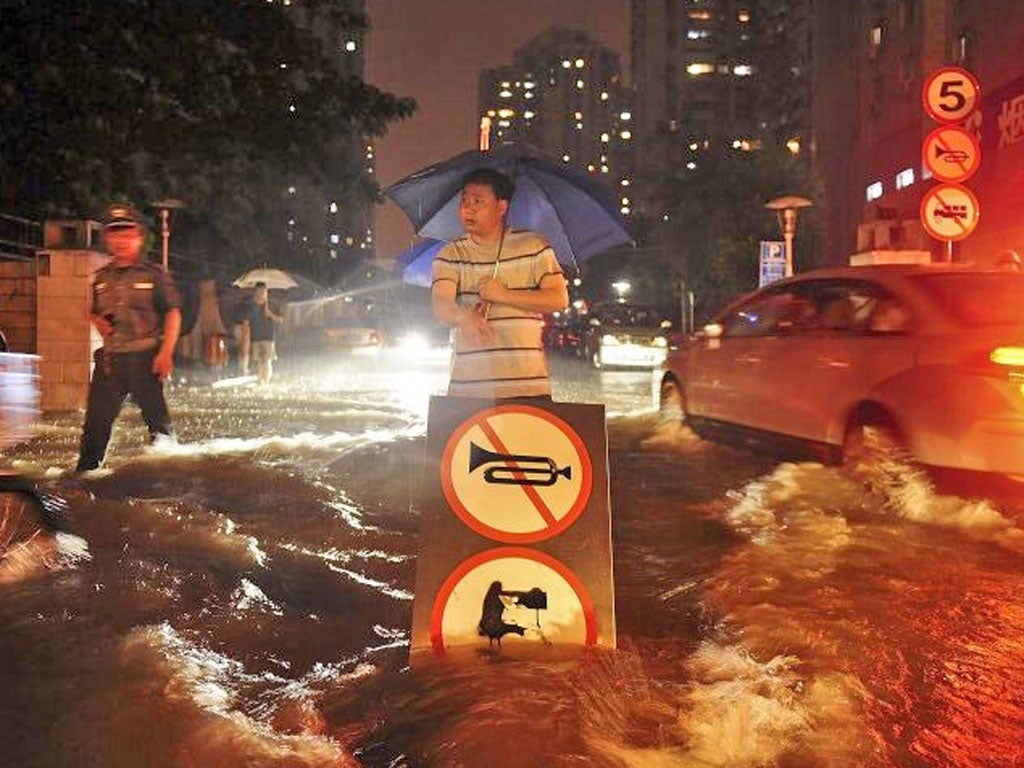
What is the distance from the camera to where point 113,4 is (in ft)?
50.8

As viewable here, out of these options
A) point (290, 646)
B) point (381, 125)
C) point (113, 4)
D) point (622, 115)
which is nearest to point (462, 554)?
point (290, 646)

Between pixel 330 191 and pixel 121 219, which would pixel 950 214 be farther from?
pixel 330 191

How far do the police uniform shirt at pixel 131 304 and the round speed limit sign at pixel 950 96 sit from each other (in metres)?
11.9

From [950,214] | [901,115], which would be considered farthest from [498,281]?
[901,115]

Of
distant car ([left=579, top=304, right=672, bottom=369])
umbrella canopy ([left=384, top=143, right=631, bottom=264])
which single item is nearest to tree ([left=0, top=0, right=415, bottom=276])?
distant car ([left=579, top=304, right=672, bottom=369])

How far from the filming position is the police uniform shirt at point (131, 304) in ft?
24.6

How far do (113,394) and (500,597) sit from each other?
4493 mm

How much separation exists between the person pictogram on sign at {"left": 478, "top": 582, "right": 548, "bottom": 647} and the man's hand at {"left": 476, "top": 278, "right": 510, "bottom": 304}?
1374mm

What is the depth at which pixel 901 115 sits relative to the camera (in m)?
34.8

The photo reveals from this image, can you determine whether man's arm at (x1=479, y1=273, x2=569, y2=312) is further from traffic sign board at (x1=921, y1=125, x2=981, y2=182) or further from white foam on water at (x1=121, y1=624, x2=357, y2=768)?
traffic sign board at (x1=921, y1=125, x2=981, y2=182)

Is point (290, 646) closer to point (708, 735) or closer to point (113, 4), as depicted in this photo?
point (708, 735)

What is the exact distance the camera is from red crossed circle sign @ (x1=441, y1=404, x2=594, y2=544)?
405 centimetres

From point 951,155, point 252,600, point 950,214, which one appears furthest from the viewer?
point 951,155

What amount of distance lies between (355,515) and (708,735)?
4148mm
